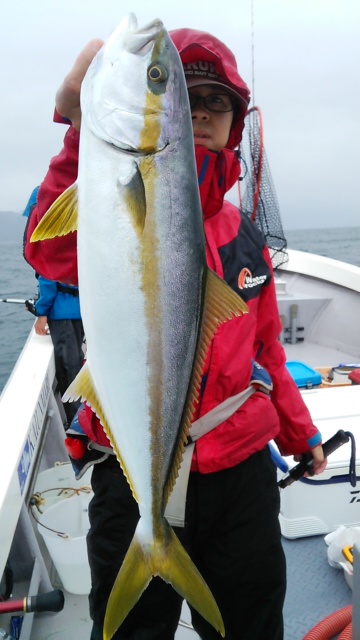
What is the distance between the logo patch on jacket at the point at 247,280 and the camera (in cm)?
198

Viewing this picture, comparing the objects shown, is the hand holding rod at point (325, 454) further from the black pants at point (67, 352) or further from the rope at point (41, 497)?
the black pants at point (67, 352)

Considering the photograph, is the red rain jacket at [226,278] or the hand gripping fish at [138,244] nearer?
the hand gripping fish at [138,244]

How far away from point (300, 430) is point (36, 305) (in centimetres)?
328

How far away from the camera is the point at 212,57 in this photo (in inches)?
71.7

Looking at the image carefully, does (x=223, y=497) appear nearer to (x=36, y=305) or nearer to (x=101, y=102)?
(x=101, y=102)

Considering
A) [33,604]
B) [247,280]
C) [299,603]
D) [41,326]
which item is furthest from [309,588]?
[41,326]

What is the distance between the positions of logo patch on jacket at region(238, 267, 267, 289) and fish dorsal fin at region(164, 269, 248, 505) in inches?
18.4

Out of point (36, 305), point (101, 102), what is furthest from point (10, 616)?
point (36, 305)

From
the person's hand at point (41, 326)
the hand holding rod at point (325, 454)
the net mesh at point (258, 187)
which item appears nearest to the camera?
the hand holding rod at point (325, 454)

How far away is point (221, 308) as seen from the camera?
4.97 feet

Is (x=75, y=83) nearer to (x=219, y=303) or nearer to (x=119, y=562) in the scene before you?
(x=219, y=303)

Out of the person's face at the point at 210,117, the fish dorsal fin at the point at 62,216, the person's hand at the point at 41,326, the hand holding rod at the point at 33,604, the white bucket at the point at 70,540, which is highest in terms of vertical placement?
the person's face at the point at 210,117

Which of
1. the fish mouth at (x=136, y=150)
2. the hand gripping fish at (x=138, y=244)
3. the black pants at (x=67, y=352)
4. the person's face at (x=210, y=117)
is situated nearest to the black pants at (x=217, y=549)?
the hand gripping fish at (x=138, y=244)

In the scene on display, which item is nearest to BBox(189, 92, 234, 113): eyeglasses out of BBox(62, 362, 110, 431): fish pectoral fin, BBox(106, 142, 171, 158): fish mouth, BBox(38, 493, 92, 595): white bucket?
BBox(106, 142, 171, 158): fish mouth
